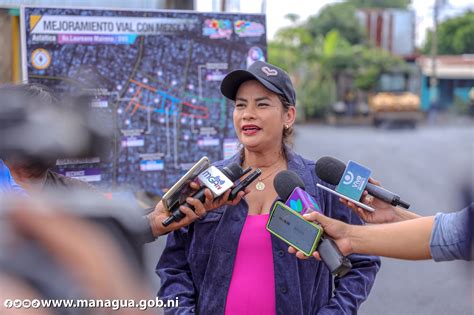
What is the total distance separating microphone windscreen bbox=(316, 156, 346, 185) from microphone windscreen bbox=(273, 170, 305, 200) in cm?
16

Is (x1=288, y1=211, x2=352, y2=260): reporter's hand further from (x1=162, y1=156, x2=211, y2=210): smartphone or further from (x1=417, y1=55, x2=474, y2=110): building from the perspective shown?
(x1=417, y1=55, x2=474, y2=110): building

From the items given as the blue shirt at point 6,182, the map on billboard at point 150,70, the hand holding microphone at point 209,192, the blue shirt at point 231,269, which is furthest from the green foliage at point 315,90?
the blue shirt at point 6,182

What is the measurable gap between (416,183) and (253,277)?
10.4 m

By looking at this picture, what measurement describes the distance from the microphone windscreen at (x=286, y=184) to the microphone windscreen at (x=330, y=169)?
16 centimetres

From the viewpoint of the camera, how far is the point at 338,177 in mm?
2375

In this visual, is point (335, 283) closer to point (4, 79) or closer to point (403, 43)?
point (4, 79)

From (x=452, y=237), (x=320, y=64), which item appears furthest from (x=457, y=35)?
(x=452, y=237)

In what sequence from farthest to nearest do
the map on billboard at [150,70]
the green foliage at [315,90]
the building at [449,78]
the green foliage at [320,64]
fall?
the building at [449,78] < the green foliage at [315,90] < the green foliage at [320,64] < the map on billboard at [150,70]

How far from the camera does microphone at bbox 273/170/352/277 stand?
199 cm

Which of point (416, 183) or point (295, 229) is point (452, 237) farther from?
point (416, 183)

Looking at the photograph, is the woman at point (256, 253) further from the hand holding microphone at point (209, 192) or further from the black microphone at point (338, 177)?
the hand holding microphone at point (209, 192)

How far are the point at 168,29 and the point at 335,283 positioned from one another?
2331mm

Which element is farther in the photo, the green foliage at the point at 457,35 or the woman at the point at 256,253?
the green foliage at the point at 457,35

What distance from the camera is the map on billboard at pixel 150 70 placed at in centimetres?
397
